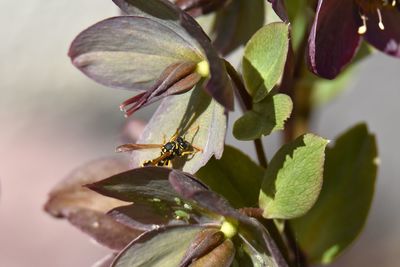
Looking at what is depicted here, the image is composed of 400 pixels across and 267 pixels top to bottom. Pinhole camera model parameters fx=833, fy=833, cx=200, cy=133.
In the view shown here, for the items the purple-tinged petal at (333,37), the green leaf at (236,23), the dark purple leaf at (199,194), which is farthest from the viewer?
the green leaf at (236,23)

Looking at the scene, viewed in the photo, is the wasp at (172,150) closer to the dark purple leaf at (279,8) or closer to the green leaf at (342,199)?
the dark purple leaf at (279,8)

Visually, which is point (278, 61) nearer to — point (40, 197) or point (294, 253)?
point (294, 253)

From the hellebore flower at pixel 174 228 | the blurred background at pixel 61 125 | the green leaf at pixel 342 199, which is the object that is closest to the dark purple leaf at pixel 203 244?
the hellebore flower at pixel 174 228

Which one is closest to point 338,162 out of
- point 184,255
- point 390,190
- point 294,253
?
point 294,253

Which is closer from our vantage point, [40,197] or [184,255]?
[184,255]

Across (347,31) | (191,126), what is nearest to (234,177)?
(191,126)

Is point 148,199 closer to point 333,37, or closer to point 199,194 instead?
point 199,194
